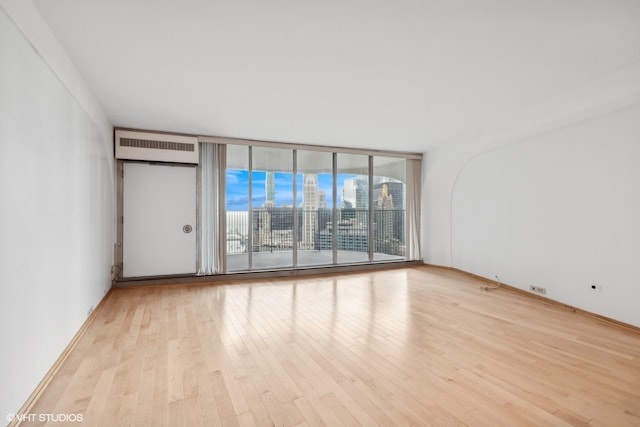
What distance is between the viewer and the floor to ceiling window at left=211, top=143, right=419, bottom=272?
18.2ft

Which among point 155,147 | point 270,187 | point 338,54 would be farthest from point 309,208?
point 338,54

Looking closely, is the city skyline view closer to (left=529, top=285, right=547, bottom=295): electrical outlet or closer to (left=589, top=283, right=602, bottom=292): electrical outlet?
(left=529, top=285, right=547, bottom=295): electrical outlet

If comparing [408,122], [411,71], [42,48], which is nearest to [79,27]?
[42,48]

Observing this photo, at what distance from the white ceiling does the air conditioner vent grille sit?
0.68 m

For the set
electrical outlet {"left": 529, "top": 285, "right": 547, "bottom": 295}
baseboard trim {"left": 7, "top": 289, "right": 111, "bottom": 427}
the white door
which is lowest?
baseboard trim {"left": 7, "top": 289, "right": 111, "bottom": 427}

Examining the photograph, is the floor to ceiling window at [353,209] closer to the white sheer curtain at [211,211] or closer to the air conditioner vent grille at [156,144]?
the white sheer curtain at [211,211]

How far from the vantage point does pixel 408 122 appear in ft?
15.0

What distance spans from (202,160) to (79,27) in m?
3.06

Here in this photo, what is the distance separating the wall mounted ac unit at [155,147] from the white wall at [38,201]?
164 centimetres

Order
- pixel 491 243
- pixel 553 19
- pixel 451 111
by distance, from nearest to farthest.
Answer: pixel 553 19 < pixel 451 111 < pixel 491 243

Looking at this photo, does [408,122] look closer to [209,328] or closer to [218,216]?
[218,216]

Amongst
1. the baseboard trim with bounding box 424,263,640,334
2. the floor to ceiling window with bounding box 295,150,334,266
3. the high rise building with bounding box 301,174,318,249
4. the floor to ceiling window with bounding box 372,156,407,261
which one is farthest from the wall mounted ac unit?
the baseboard trim with bounding box 424,263,640,334

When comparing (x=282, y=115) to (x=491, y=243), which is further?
(x=491, y=243)

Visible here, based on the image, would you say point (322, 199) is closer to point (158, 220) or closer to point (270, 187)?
point (270, 187)
